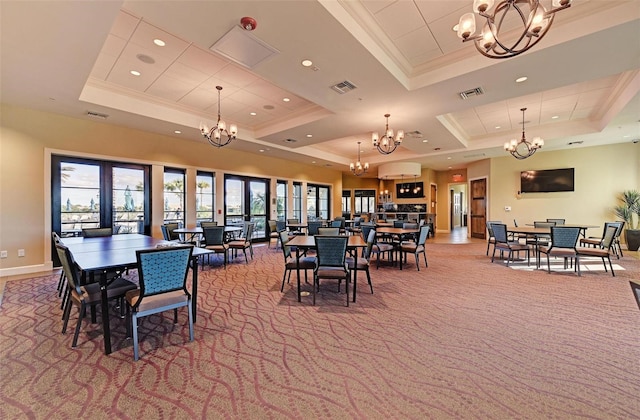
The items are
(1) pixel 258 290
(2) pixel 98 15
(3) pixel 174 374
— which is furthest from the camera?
(1) pixel 258 290

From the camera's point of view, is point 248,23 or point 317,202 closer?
point 248,23

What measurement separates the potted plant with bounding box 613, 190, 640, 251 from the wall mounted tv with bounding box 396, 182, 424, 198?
666 cm

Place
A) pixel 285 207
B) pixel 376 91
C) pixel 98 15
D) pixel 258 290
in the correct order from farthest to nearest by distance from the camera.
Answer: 1. pixel 285 207
2. pixel 376 91
3. pixel 258 290
4. pixel 98 15

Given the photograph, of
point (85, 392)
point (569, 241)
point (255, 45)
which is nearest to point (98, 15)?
point (255, 45)

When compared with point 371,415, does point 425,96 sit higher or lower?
higher

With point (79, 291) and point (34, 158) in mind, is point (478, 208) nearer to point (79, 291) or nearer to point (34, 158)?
point (79, 291)

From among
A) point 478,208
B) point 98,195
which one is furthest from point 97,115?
point 478,208

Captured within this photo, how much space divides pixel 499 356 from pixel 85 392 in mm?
3328

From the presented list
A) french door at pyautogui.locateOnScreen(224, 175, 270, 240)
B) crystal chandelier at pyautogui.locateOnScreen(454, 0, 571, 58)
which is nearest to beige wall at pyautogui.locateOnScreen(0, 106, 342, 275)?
french door at pyautogui.locateOnScreen(224, 175, 270, 240)

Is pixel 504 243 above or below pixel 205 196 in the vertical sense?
below

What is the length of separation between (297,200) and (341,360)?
30.9ft

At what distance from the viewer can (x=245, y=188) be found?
9414mm

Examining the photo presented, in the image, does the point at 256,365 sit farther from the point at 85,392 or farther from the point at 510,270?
the point at 510,270

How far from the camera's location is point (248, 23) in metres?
2.90
